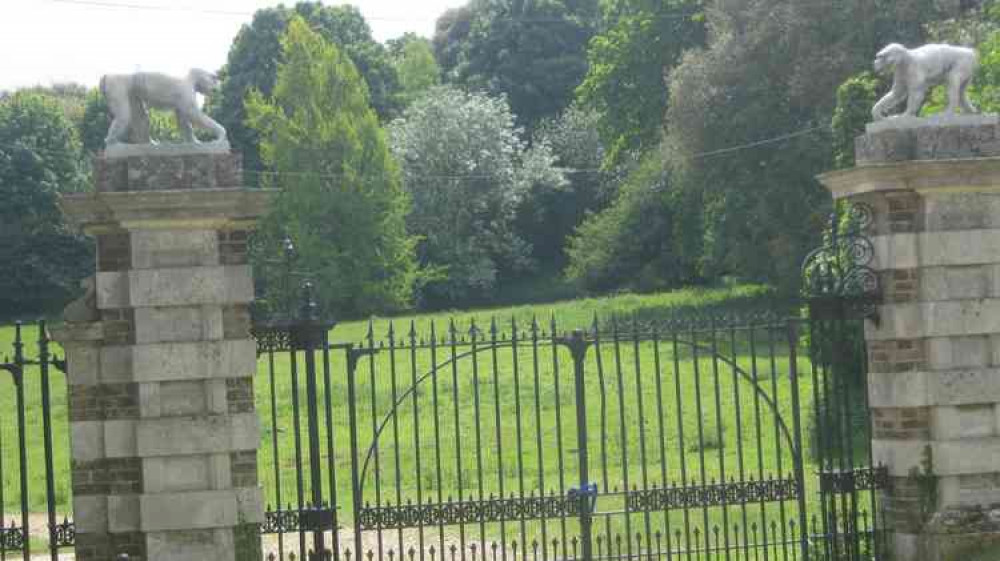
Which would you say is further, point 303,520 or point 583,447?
point 583,447

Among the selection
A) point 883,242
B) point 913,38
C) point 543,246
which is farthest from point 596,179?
point 883,242

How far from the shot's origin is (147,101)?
9.97 meters

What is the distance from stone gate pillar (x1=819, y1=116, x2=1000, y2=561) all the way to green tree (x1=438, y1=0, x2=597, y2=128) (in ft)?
137

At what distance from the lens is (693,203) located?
3862cm

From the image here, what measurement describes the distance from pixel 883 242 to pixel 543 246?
40.1 meters

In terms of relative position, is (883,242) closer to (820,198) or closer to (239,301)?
(239,301)

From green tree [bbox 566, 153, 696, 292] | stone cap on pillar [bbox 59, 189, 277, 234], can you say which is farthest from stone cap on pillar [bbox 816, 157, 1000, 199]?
green tree [bbox 566, 153, 696, 292]

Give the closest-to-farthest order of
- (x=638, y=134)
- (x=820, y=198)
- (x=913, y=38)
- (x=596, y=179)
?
(x=913, y=38)
(x=820, y=198)
(x=638, y=134)
(x=596, y=179)

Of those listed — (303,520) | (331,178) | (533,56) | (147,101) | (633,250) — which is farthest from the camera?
(533,56)

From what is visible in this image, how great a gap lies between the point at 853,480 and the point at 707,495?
110 cm

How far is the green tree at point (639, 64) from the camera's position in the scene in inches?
1471

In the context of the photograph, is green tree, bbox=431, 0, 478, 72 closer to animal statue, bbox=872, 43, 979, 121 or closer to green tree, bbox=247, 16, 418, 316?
green tree, bbox=247, 16, 418, 316

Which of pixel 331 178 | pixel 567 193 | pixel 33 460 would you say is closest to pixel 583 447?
pixel 33 460

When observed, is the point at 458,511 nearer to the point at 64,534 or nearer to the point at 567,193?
the point at 64,534
